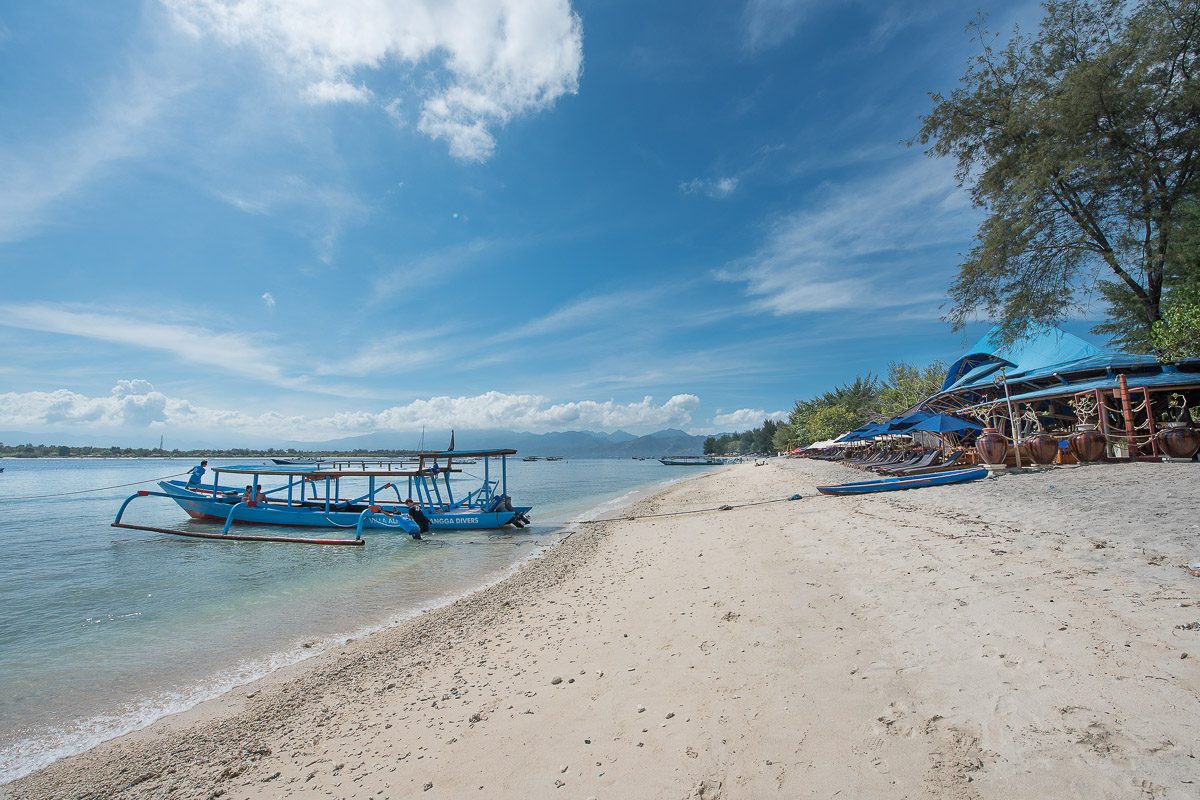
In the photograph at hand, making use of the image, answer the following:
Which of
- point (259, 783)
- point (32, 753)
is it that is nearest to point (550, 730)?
point (259, 783)

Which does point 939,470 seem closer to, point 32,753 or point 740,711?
point 740,711

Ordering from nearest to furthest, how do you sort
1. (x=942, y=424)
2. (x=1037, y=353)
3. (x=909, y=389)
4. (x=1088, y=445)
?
1. (x=1088, y=445)
2. (x=942, y=424)
3. (x=1037, y=353)
4. (x=909, y=389)

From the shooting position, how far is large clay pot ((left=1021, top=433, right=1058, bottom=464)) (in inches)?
584

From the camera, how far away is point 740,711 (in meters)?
3.96

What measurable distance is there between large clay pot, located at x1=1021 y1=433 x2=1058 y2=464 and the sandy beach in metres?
7.43

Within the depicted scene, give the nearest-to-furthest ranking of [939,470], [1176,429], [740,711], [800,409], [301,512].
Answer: [740,711]
[1176,429]
[939,470]
[301,512]
[800,409]

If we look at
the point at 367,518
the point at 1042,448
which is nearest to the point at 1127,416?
the point at 1042,448

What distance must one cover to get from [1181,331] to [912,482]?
796 cm

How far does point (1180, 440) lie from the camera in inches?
492

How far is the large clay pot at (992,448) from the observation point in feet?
49.8

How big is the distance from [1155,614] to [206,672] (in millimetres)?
11482

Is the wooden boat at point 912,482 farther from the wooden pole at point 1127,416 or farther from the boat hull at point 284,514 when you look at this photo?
the boat hull at point 284,514

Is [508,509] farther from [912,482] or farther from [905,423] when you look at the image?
[905,423]

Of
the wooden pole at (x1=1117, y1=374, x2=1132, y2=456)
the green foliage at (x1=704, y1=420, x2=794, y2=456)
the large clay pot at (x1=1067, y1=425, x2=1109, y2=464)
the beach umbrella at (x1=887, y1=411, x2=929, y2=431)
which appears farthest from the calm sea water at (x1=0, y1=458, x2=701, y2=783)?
the green foliage at (x1=704, y1=420, x2=794, y2=456)
